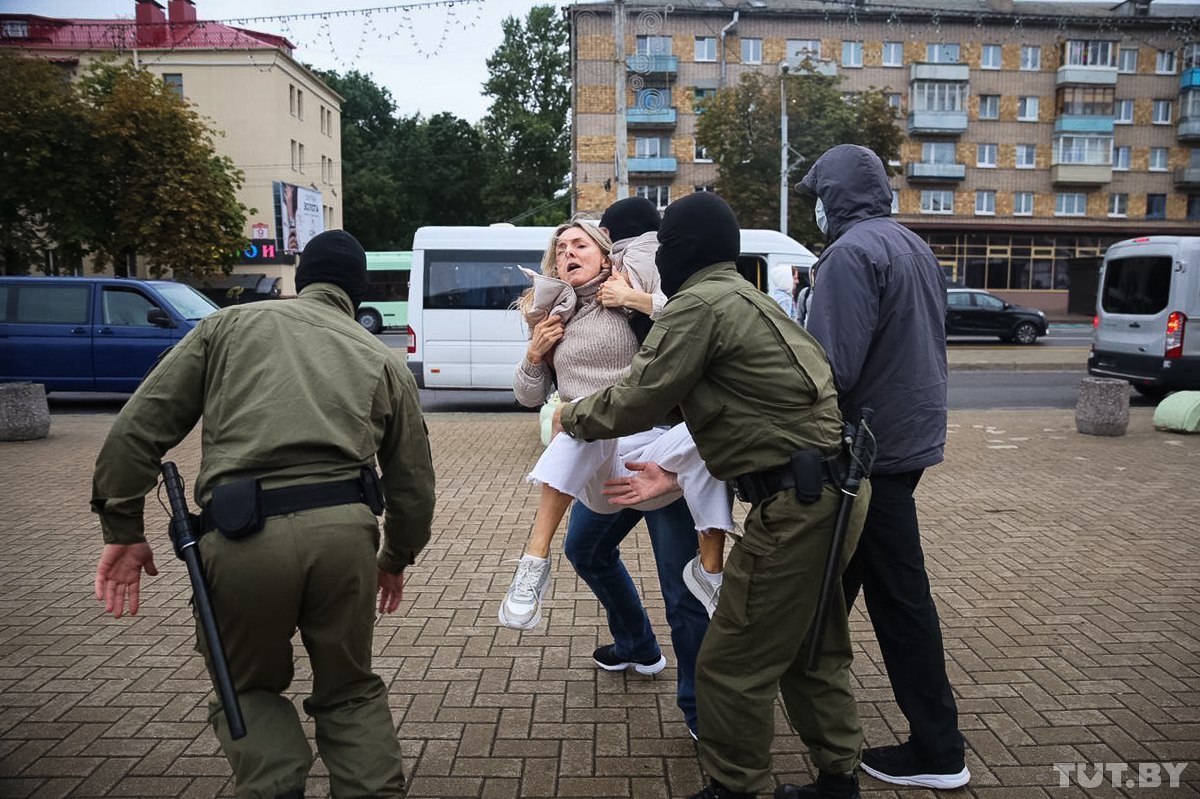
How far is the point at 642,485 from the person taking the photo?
3.07 metres

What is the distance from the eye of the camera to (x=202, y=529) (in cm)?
239

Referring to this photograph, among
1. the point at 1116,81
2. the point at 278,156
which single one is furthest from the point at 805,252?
the point at 1116,81

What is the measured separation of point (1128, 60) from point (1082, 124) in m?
5.32

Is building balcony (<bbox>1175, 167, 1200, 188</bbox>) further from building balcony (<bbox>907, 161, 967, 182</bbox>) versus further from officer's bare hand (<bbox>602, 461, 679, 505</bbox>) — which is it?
officer's bare hand (<bbox>602, 461, 679, 505</bbox>)

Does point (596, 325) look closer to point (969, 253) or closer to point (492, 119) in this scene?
point (969, 253)

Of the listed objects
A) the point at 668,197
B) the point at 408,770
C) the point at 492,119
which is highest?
the point at 492,119

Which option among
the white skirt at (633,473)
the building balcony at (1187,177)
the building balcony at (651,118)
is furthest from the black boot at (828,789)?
the building balcony at (1187,177)

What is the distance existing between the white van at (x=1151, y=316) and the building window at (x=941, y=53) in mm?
39006

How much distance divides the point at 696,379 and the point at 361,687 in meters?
1.26

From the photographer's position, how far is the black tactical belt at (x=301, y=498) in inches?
91.0

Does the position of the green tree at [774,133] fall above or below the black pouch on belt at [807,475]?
above

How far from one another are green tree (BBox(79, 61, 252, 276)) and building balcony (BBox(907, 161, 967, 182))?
1419 inches

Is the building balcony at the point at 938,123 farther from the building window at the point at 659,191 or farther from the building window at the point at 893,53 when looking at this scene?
the building window at the point at 659,191

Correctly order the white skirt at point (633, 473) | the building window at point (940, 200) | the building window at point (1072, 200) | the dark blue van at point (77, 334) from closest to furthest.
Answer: the white skirt at point (633, 473) → the dark blue van at point (77, 334) → the building window at point (940, 200) → the building window at point (1072, 200)
